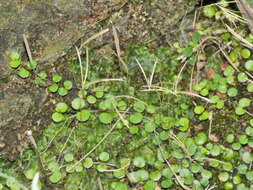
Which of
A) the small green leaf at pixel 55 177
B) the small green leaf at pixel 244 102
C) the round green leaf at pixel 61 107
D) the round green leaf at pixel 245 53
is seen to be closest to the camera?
the small green leaf at pixel 55 177

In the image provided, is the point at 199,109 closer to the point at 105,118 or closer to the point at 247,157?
the point at 247,157

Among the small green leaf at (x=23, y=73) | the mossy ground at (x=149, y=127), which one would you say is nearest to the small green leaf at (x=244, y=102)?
the mossy ground at (x=149, y=127)

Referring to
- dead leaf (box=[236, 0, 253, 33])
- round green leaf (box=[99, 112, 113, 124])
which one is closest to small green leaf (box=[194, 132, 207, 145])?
round green leaf (box=[99, 112, 113, 124])

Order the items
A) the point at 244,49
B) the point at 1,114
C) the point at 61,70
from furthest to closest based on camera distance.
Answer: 1. the point at 244,49
2. the point at 61,70
3. the point at 1,114

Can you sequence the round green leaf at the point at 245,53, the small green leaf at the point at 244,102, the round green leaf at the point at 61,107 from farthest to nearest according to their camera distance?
1. the round green leaf at the point at 245,53
2. the small green leaf at the point at 244,102
3. the round green leaf at the point at 61,107

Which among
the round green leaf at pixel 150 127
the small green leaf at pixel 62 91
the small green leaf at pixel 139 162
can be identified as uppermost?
the small green leaf at pixel 62 91

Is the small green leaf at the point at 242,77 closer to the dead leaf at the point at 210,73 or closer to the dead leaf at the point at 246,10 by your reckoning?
the dead leaf at the point at 210,73

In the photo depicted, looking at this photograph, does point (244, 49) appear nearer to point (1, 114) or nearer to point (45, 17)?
point (45, 17)

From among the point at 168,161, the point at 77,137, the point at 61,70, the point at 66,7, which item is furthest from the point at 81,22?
the point at 168,161

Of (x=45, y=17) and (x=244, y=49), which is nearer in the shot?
(x=45, y=17)
